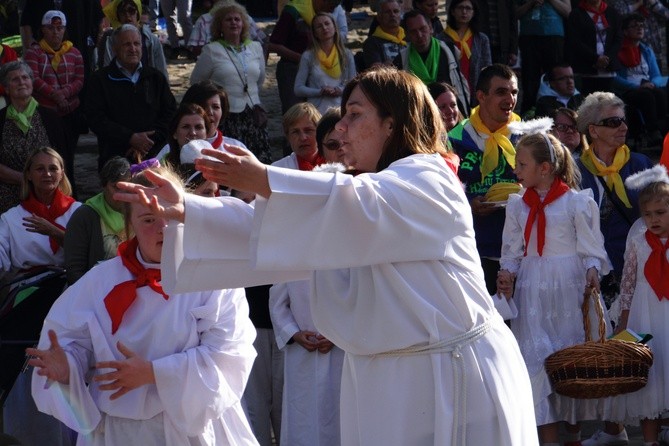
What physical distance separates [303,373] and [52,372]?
2.54 m

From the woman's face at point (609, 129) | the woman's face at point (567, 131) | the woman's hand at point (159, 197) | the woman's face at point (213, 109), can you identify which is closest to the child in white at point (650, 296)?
the woman's face at point (609, 129)

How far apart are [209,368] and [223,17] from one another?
20.3 feet

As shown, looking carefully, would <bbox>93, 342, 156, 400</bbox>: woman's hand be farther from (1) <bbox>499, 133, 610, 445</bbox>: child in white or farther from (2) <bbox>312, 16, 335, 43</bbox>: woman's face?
(2) <bbox>312, 16, 335, 43</bbox>: woman's face

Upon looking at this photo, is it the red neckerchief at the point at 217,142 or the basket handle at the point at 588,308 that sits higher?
the red neckerchief at the point at 217,142

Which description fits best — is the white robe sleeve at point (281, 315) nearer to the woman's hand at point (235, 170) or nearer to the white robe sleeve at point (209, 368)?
the white robe sleeve at point (209, 368)

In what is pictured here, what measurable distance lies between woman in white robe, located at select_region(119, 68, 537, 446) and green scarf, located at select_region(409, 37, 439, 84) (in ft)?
21.7

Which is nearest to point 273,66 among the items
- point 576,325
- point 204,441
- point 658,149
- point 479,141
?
point 658,149

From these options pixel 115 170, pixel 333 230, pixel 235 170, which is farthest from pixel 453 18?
pixel 235 170

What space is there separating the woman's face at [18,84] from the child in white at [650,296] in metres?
4.81

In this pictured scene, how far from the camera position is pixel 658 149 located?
532 inches

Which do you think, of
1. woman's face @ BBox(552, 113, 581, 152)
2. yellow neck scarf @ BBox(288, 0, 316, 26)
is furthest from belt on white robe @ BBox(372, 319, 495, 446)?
yellow neck scarf @ BBox(288, 0, 316, 26)

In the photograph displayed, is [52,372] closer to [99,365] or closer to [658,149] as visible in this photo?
[99,365]

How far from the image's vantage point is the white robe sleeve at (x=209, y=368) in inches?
188

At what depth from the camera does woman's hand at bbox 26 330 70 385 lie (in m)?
4.73
